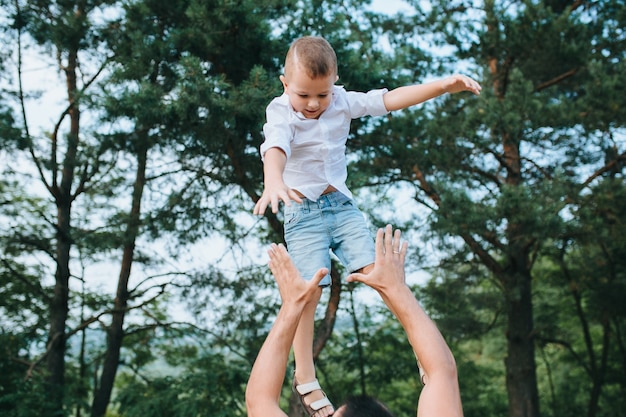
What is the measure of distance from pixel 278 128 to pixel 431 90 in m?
0.54

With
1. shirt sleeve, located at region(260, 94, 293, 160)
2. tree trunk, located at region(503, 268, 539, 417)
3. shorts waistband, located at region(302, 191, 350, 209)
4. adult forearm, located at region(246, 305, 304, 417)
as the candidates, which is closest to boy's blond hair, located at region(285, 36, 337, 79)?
shirt sleeve, located at region(260, 94, 293, 160)

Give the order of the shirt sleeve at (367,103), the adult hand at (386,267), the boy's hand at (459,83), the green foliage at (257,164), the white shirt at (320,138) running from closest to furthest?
the adult hand at (386,267), the boy's hand at (459,83), the white shirt at (320,138), the shirt sleeve at (367,103), the green foliage at (257,164)

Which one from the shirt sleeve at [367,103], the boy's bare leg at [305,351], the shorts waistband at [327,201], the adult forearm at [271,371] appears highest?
the shirt sleeve at [367,103]

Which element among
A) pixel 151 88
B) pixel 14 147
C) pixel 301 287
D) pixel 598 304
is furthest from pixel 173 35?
pixel 598 304

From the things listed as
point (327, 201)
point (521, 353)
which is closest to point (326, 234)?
point (327, 201)

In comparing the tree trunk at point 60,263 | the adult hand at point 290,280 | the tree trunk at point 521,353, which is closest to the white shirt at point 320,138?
the adult hand at point 290,280

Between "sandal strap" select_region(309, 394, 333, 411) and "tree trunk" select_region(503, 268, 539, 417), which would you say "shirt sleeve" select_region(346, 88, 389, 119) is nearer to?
"sandal strap" select_region(309, 394, 333, 411)

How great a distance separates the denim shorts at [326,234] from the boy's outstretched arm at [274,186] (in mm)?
315

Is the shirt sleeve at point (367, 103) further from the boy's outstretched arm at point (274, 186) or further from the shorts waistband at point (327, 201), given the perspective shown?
the boy's outstretched arm at point (274, 186)

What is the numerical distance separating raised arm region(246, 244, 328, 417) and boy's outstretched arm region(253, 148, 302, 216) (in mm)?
128

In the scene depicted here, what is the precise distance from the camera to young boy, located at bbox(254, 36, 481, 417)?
246 centimetres

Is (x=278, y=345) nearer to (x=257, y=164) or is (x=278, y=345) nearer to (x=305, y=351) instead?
(x=305, y=351)

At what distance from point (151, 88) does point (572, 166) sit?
6.26 metres

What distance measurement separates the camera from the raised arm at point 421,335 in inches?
68.1
